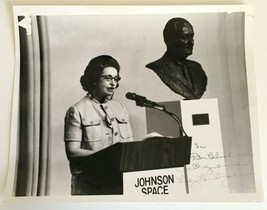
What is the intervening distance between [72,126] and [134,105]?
0.10m

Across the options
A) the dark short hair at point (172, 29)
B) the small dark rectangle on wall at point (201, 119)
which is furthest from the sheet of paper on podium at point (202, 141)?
the dark short hair at point (172, 29)

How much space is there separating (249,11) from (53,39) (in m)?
0.32

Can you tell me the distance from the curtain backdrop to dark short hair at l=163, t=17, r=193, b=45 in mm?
189

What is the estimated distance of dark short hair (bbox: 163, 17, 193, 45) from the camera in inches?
24.0

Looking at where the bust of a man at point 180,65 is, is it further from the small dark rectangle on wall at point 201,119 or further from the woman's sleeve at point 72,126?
the woman's sleeve at point 72,126

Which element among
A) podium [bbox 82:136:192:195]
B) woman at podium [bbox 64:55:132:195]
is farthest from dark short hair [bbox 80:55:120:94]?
podium [bbox 82:136:192:195]

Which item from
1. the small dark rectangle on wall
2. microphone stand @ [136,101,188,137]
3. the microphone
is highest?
the microphone

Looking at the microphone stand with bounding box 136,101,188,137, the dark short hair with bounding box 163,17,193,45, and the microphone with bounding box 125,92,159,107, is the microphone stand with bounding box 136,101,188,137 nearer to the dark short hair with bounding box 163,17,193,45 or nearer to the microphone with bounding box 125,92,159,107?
the microphone with bounding box 125,92,159,107

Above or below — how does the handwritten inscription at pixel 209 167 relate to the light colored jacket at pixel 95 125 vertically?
below

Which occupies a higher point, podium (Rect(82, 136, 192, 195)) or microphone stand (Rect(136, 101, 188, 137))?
microphone stand (Rect(136, 101, 188, 137))

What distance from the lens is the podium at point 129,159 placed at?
1.84 feet

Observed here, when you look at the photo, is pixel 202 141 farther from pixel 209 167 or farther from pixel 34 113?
pixel 34 113

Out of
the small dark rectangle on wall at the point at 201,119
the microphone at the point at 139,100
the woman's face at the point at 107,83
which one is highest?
the woman's face at the point at 107,83
